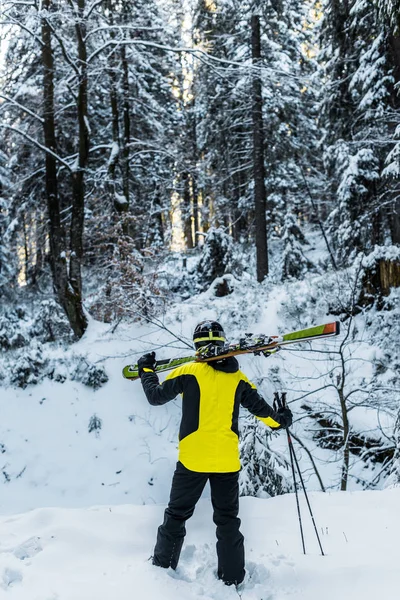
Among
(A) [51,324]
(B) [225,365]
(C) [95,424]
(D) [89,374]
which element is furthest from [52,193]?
(B) [225,365]

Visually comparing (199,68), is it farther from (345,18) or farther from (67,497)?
(67,497)

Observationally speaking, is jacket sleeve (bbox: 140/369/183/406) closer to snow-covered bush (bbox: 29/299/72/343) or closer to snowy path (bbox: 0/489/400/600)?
snowy path (bbox: 0/489/400/600)

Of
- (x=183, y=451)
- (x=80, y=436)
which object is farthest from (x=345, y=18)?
(x=183, y=451)

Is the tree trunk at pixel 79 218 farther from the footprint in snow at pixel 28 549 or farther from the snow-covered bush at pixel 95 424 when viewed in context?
the footprint in snow at pixel 28 549

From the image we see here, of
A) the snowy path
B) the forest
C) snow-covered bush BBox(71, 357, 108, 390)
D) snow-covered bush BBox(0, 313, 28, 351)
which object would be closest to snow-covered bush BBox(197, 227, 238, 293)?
the forest

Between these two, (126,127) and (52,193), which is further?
(126,127)

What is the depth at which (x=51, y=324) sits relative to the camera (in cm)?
1284

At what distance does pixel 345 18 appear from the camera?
1395 centimetres

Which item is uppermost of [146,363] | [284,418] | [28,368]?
[146,363]

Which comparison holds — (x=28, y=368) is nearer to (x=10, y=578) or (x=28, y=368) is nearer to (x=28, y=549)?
(x=28, y=549)

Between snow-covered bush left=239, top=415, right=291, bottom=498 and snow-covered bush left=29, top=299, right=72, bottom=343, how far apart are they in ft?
24.4

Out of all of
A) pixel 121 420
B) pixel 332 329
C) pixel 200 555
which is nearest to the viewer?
pixel 332 329

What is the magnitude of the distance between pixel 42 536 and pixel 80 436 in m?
5.76

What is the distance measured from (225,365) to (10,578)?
2.17 meters
